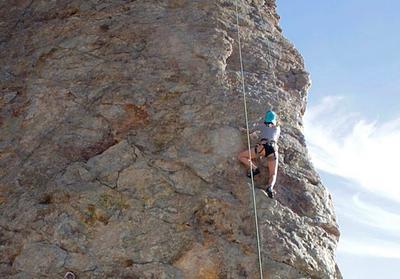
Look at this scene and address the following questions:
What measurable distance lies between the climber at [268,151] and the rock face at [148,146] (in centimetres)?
18

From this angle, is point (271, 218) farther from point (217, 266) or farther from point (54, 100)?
point (54, 100)

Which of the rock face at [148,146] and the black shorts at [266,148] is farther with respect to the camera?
the black shorts at [266,148]

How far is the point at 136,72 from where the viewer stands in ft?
30.2

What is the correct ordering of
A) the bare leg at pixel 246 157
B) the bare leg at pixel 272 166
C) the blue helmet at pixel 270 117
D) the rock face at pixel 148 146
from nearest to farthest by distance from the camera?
the rock face at pixel 148 146 < the bare leg at pixel 272 166 < the bare leg at pixel 246 157 < the blue helmet at pixel 270 117

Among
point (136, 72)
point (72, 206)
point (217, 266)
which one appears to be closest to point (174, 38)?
point (136, 72)

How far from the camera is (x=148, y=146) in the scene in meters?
8.13

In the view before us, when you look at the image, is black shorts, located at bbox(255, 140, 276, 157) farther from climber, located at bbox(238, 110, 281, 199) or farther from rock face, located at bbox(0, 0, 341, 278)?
rock face, located at bbox(0, 0, 341, 278)

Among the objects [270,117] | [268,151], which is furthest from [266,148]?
[270,117]

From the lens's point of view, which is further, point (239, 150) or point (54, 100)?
point (54, 100)

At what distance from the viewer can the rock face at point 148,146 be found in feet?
22.6

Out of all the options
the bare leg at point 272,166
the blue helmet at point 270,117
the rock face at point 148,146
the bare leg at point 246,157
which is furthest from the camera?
the blue helmet at point 270,117

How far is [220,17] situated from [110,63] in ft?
8.00

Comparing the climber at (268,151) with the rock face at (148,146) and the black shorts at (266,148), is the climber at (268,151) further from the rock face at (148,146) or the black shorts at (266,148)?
the rock face at (148,146)

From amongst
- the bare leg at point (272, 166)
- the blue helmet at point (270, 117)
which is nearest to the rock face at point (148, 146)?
the bare leg at point (272, 166)
